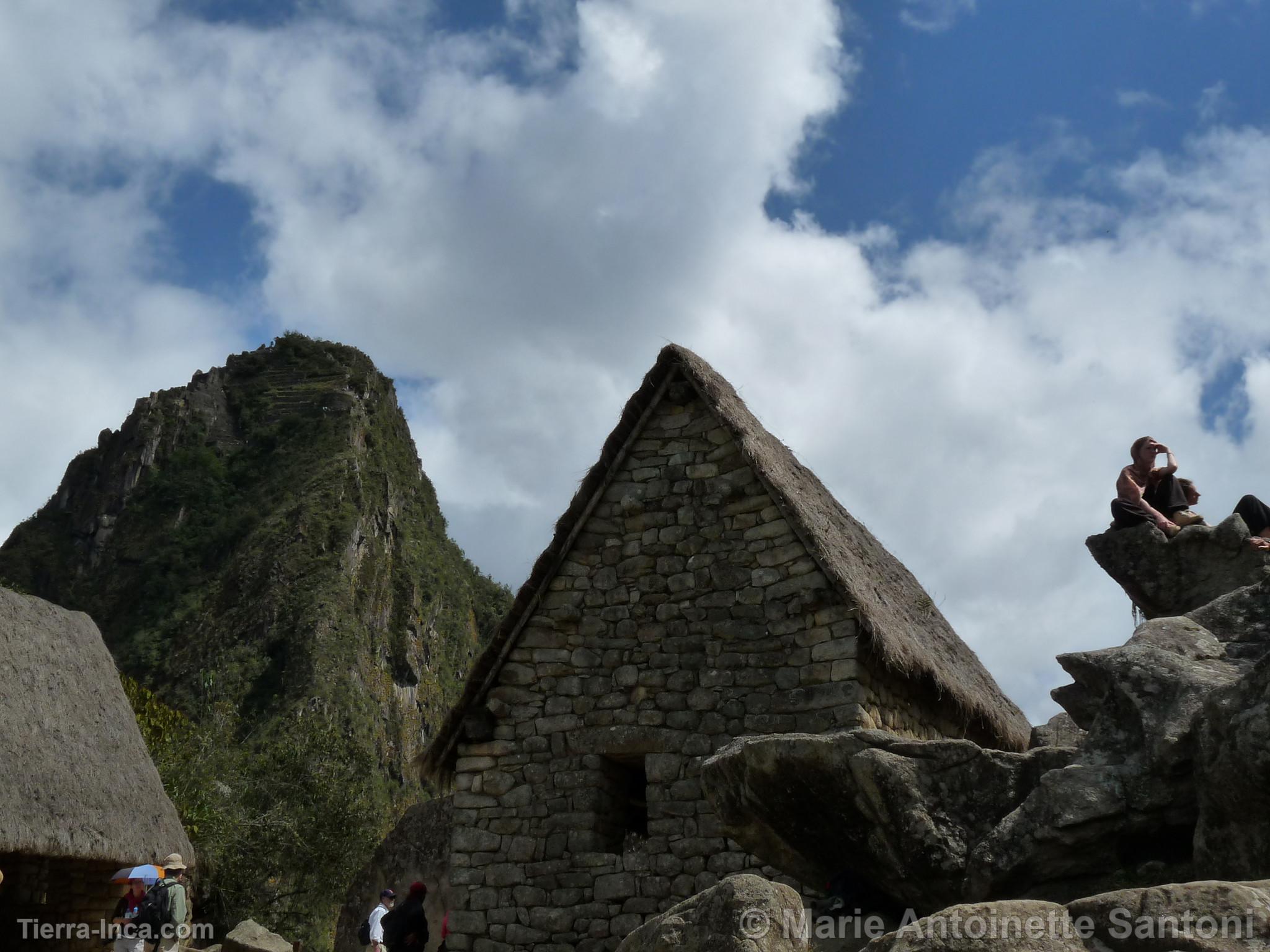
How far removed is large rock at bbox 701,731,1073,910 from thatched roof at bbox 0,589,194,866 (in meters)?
7.72

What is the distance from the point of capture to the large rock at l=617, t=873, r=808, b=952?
4426 millimetres

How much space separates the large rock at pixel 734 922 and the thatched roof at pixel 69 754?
A: 26.4 feet

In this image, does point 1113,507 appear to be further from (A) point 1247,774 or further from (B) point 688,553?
(A) point 1247,774

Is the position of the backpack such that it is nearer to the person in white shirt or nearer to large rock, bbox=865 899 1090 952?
the person in white shirt

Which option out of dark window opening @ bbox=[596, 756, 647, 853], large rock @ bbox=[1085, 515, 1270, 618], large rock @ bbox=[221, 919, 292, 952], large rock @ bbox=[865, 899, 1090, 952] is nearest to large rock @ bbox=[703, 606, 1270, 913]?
large rock @ bbox=[865, 899, 1090, 952]

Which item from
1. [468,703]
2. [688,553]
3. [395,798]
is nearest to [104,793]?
[468,703]

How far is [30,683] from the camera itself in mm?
12367

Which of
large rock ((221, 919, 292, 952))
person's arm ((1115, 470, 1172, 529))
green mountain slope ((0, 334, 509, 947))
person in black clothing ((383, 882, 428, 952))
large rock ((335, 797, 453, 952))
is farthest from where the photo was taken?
green mountain slope ((0, 334, 509, 947))

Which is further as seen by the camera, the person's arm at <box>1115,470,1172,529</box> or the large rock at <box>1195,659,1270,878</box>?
the person's arm at <box>1115,470,1172,529</box>

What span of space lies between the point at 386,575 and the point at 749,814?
220 ft

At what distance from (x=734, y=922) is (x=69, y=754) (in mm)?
9817

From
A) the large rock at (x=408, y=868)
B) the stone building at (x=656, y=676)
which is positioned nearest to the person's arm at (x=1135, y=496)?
the stone building at (x=656, y=676)

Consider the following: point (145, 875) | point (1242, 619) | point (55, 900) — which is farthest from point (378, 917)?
point (1242, 619)

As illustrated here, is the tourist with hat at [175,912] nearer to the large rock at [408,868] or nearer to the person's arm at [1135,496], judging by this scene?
the large rock at [408,868]
